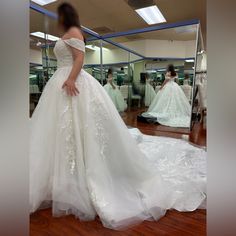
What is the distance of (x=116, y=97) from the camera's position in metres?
4.38

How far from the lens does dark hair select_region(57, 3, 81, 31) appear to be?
2.83 ft

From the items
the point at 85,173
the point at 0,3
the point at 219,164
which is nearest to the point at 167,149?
the point at 85,173

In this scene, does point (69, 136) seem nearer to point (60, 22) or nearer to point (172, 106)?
point (60, 22)

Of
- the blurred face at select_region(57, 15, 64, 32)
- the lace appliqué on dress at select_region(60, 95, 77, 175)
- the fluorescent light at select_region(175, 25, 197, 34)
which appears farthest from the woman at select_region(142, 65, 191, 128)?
the blurred face at select_region(57, 15, 64, 32)

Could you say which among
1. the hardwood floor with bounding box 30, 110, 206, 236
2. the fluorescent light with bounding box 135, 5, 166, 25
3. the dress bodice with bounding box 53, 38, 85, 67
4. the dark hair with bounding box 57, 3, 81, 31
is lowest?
the hardwood floor with bounding box 30, 110, 206, 236

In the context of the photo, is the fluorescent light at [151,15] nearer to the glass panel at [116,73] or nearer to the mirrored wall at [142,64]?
the mirrored wall at [142,64]

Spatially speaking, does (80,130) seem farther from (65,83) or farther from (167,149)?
(167,149)

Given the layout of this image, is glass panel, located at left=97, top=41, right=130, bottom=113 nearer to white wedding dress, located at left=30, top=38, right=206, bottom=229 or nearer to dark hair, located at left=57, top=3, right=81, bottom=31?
white wedding dress, located at left=30, top=38, right=206, bottom=229

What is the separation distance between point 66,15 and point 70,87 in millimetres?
408

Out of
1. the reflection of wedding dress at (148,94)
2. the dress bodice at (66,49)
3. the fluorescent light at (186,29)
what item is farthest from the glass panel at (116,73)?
the dress bodice at (66,49)

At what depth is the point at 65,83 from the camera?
1218mm

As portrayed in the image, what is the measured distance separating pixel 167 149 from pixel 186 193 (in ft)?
3.16

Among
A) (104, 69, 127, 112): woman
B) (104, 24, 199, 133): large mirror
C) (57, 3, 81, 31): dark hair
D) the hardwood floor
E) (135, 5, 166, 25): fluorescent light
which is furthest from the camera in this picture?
Result: (104, 69, 127, 112): woman

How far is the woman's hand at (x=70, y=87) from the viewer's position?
121cm
